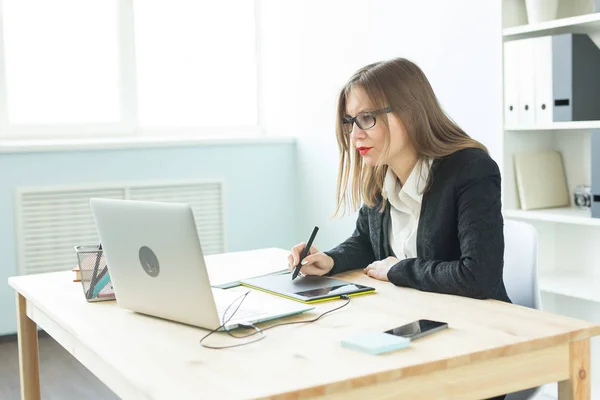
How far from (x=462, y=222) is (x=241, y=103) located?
3.21 metres

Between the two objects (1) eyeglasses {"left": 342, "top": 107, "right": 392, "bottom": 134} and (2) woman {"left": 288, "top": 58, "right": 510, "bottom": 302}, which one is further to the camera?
(1) eyeglasses {"left": 342, "top": 107, "right": 392, "bottom": 134}

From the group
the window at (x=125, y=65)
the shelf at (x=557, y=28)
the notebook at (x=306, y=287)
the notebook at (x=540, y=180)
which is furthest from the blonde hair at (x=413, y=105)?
the window at (x=125, y=65)

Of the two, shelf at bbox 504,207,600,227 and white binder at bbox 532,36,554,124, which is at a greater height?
white binder at bbox 532,36,554,124

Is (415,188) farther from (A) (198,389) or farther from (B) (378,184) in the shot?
(A) (198,389)

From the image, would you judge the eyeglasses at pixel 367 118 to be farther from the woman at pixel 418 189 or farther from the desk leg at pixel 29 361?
the desk leg at pixel 29 361

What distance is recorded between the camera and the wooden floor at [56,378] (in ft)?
10.6

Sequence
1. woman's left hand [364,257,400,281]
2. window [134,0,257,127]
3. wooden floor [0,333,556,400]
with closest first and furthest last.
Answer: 1. woman's left hand [364,257,400,281]
2. wooden floor [0,333,556,400]
3. window [134,0,257,127]

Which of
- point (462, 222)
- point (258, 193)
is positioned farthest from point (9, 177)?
point (462, 222)

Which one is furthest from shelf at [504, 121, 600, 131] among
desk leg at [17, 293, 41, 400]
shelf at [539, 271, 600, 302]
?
desk leg at [17, 293, 41, 400]

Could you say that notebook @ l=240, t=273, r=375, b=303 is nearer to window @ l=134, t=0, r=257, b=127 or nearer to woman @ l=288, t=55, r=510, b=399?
woman @ l=288, t=55, r=510, b=399

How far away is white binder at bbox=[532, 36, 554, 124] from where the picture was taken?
2791mm

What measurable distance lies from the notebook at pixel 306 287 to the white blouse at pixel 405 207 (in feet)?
0.82

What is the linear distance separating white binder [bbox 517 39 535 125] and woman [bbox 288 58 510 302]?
0.86 metres

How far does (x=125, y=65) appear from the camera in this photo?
4586mm
